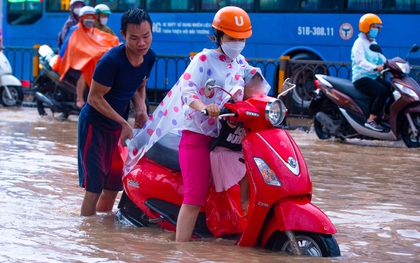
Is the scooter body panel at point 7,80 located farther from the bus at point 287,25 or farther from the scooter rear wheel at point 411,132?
the scooter rear wheel at point 411,132

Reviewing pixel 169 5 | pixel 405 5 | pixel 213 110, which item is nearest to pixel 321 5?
pixel 405 5

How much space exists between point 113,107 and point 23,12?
48.8ft

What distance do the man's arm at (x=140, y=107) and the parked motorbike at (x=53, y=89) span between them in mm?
7161

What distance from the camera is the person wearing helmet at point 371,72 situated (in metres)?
11.0

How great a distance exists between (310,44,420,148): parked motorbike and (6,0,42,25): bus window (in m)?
9.74

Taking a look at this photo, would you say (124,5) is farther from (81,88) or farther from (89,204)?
(89,204)

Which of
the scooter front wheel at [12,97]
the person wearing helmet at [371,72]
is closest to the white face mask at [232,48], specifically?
the person wearing helmet at [371,72]

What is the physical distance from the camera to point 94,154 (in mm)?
5652

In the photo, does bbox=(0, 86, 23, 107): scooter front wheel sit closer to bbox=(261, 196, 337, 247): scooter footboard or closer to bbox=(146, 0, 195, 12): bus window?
bbox=(146, 0, 195, 12): bus window

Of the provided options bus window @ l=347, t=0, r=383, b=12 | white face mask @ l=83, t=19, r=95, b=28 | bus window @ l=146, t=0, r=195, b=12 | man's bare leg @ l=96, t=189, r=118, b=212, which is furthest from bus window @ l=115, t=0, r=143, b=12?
man's bare leg @ l=96, t=189, r=118, b=212

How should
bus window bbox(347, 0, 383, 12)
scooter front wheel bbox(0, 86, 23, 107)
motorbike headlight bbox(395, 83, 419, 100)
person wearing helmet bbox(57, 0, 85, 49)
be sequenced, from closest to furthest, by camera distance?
1. motorbike headlight bbox(395, 83, 419, 100)
2. person wearing helmet bbox(57, 0, 85, 49)
3. bus window bbox(347, 0, 383, 12)
4. scooter front wheel bbox(0, 86, 23, 107)

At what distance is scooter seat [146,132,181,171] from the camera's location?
5.29 metres

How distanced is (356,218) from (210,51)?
1843 millimetres

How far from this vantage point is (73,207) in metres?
6.32
